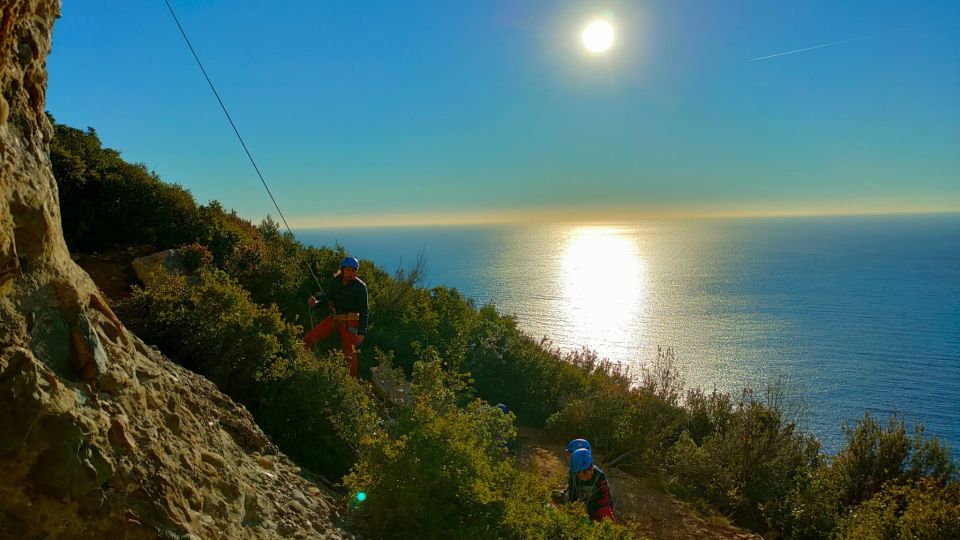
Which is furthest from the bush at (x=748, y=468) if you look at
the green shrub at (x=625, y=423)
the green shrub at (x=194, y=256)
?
the green shrub at (x=194, y=256)

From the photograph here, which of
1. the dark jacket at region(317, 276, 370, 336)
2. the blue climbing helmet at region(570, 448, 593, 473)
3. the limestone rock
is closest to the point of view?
the blue climbing helmet at region(570, 448, 593, 473)

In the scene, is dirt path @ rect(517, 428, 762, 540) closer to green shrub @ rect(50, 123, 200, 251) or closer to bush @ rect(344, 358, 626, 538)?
bush @ rect(344, 358, 626, 538)

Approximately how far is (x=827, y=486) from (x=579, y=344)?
1031 inches

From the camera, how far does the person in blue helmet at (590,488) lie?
5832 millimetres

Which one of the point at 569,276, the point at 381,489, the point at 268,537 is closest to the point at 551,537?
the point at 381,489

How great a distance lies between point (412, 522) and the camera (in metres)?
3.63

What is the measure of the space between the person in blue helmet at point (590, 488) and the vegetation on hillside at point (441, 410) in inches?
39.6

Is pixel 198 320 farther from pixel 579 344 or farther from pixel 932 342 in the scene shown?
pixel 932 342

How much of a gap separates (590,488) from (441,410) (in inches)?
91.6

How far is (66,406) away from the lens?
84.4 inches

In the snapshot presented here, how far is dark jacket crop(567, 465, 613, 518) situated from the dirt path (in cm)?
42

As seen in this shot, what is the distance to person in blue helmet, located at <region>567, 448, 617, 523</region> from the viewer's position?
230 inches

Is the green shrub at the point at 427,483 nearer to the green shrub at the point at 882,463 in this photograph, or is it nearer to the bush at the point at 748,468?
the bush at the point at 748,468

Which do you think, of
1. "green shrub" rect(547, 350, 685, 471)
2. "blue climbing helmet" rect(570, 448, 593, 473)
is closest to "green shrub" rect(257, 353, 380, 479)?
"blue climbing helmet" rect(570, 448, 593, 473)
